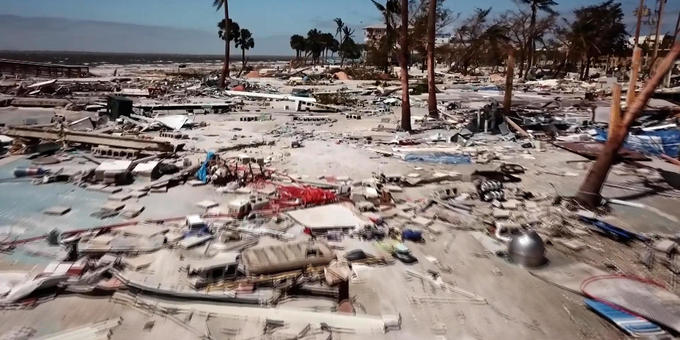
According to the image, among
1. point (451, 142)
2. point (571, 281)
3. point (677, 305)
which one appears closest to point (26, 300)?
point (571, 281)

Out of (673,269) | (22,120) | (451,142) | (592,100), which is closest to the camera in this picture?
(673,269)

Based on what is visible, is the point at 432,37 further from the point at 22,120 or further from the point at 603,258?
the point at 22,120

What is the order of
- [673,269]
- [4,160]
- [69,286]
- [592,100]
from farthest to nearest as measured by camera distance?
[592,100] → [4,160] → [673,269] → [69,286]

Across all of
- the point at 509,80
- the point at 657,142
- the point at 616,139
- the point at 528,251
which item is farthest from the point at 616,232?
the point at 509,80

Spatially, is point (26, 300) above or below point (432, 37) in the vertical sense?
below

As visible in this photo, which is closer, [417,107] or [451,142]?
[451,142]

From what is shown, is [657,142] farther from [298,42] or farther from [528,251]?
[298,42]

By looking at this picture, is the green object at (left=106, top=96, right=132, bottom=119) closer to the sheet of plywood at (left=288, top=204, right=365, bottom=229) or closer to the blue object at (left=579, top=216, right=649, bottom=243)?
the sheet of plywood at (left=288, top=204, right=365, bottom=229)
